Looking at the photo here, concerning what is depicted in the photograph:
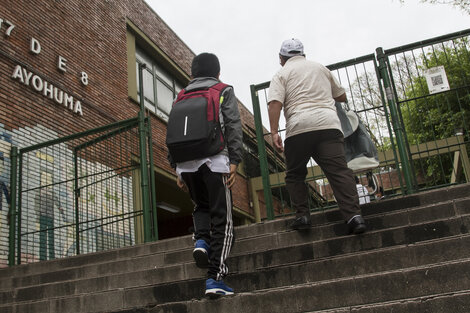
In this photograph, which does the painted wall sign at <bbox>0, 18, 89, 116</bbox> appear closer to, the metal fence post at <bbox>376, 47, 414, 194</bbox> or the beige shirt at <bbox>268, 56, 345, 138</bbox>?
the beige shirt at <bbox>268, 56, 345, 138</bbox>

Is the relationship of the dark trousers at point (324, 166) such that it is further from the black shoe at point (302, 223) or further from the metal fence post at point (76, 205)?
the metal fence post at point (76, 205)

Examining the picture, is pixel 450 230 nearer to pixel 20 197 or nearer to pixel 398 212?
pixel 398 212

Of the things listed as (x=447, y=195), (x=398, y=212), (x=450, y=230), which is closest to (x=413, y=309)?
(x=450, y=230)

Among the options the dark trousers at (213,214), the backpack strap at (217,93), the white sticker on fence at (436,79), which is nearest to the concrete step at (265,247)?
the dark trousers at (213,214)

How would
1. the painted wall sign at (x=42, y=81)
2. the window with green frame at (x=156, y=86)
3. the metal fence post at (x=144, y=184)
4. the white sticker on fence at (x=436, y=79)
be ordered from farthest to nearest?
the window with green frame at (x=156, y=86)
the painted wall sign at (x=42, y=81)
the metal fence post at (x=144, y=184)
the white sticker on fence at (x=436, y=79)

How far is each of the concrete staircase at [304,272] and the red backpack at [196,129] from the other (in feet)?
3.36

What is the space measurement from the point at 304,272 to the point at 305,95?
67.1 inches

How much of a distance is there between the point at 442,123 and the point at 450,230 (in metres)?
2.81

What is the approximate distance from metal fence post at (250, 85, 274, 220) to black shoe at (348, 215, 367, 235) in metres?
2.06

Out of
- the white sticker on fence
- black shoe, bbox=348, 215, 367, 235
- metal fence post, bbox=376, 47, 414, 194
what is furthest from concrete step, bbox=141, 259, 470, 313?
the white sticker on fence

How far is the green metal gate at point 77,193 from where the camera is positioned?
23.5 ft

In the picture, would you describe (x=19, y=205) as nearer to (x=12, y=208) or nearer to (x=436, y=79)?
(x=12, y=208)

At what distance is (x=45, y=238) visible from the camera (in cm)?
732

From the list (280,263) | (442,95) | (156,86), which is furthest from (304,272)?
(156,86)
